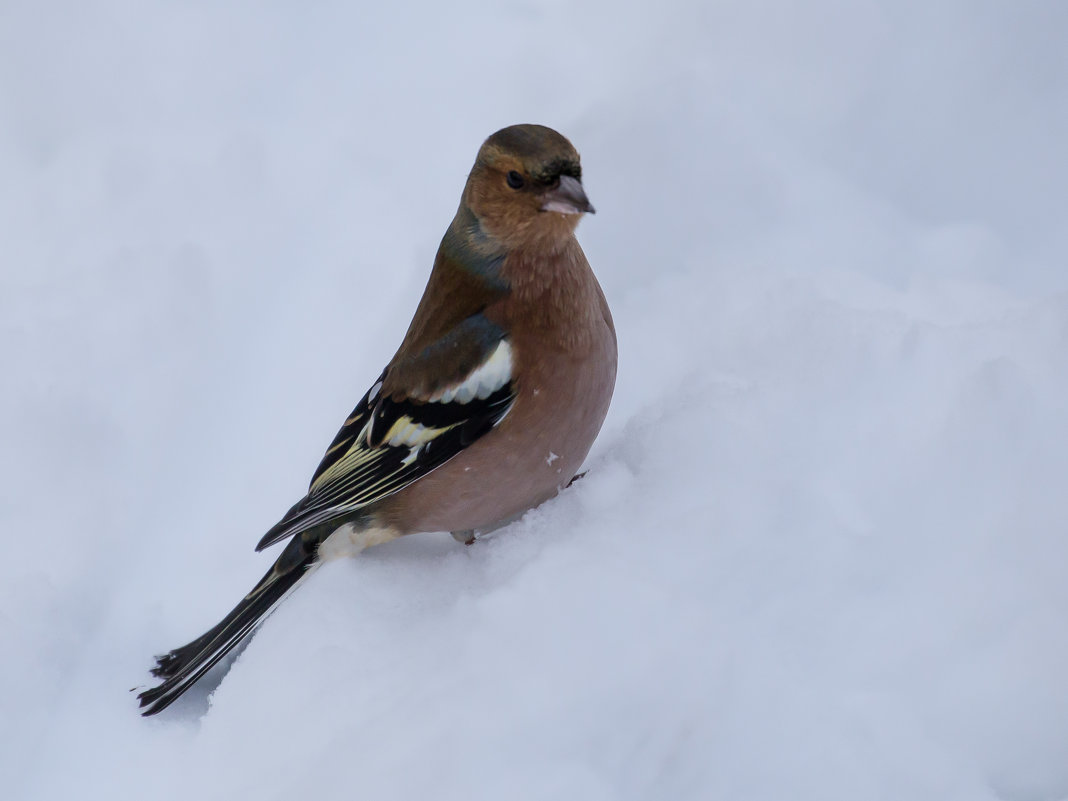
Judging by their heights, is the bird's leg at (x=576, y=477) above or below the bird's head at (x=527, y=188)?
below

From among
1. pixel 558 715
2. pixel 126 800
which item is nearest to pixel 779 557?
pixel 558 715

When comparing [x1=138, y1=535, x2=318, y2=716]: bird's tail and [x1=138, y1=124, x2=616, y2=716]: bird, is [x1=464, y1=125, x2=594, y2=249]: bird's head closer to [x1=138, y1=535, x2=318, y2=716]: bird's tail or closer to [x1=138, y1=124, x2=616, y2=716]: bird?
[x1=138, y1=124, x2=616, y2=716]: bird

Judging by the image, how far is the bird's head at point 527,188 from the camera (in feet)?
8.52

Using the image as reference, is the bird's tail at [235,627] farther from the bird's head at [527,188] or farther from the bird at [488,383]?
the bird's head at [527,188]

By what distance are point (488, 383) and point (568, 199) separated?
54cm

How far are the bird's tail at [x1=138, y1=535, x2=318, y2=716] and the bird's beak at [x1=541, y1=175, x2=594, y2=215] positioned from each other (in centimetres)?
129

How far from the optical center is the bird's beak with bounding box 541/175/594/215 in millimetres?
2551

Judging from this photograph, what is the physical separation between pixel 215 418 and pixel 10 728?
1345mm

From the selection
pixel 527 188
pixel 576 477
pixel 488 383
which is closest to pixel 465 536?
pixel 576 477

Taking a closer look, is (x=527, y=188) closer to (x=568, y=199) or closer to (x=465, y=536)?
(x=568, y=199)

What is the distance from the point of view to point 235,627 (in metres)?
2.96

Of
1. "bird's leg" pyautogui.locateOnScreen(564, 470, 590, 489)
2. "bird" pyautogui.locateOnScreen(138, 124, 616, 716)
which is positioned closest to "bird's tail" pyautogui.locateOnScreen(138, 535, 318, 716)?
"bird" pyautogui.locateOnScreen(138, 124, 616, 716)

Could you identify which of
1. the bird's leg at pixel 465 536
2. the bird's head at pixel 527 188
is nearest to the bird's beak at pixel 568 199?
the bird's head at pixel 527 188

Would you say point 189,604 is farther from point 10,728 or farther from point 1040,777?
point 1040,777
